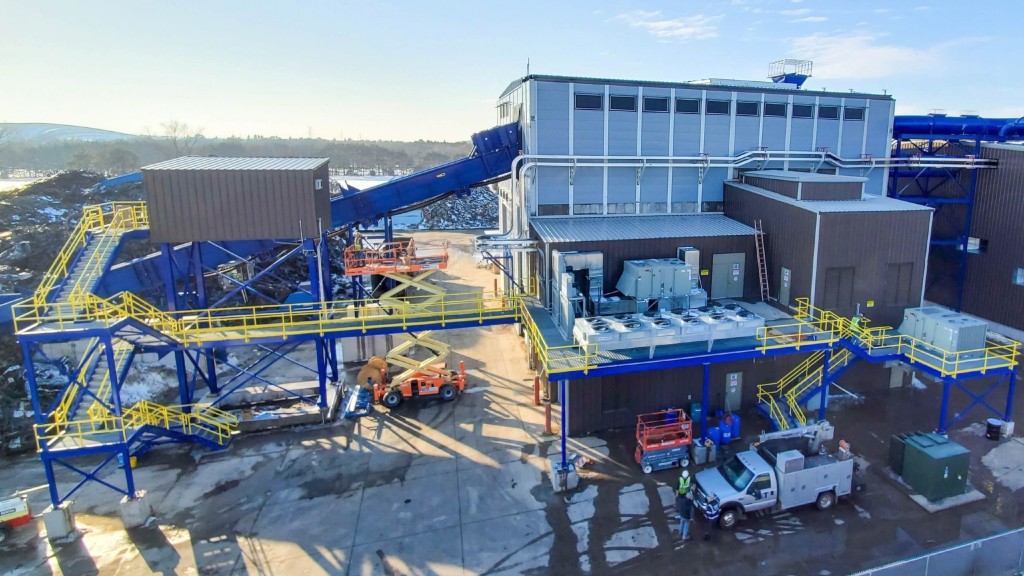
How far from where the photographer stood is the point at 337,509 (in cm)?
1584

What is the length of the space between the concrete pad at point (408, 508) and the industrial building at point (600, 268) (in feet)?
13.2

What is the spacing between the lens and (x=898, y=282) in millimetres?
20859

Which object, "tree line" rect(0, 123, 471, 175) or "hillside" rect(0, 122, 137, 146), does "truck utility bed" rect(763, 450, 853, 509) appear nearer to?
"tree line" rect(0, 123, 471, 175)

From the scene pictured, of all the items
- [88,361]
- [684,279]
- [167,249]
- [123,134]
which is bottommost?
[88,361]

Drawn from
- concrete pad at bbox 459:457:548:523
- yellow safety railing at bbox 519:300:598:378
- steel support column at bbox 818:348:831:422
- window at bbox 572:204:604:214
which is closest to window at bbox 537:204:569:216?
window at bbox 572:204:604:214

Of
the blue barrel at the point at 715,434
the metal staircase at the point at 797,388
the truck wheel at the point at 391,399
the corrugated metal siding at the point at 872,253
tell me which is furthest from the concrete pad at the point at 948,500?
the truck wheel at the point at 391,399

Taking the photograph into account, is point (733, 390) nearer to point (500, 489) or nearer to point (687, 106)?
point (500, 489)

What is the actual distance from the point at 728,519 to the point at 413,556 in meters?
8.26

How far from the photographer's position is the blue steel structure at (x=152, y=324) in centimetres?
1545

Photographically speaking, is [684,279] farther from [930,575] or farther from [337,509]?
[337,509]

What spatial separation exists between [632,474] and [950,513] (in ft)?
28.1

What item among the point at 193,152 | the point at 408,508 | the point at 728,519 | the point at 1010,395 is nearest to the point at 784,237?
the point at 1010,395

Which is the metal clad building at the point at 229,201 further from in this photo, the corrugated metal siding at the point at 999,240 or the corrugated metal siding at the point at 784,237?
the corrugated metal siding at the point at 999,240

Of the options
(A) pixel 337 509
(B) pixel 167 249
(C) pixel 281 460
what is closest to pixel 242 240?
(B) pixel 167 249
